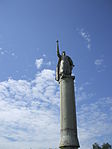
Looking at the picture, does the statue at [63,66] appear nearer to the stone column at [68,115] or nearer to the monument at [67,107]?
the monument at [67,107]

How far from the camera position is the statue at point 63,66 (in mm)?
16344

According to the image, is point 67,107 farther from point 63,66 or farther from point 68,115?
point 63,66

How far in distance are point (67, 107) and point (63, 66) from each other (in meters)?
3.54

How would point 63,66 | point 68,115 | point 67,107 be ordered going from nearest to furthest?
point 68,115, point 67,107, point 63,66

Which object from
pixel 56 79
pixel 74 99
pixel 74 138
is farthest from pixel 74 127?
pixel 56 79

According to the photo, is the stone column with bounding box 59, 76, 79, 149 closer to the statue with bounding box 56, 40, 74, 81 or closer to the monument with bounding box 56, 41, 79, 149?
the monument with bounding box 56, 41, 79, 149

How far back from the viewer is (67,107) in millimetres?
14586

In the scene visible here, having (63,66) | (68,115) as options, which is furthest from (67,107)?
(63,66)

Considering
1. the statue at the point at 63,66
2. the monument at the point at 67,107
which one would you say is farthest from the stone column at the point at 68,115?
the statue at the point at 63,66

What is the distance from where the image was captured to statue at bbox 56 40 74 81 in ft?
A: 53.6

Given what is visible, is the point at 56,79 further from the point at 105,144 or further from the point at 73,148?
the point at 105,144

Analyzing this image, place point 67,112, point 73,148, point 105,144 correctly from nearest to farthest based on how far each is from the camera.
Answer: point 73,148 → point 67,112 → point 105,144

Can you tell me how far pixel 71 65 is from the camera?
17.2m

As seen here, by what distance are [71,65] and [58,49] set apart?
69.3 inches
